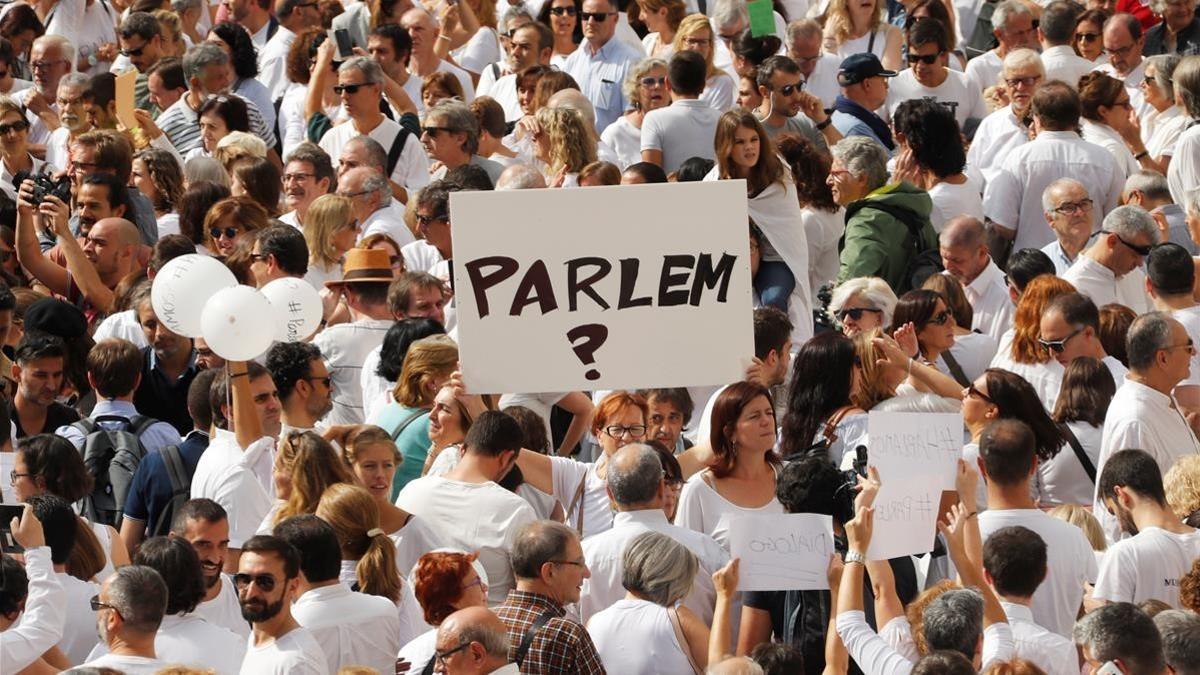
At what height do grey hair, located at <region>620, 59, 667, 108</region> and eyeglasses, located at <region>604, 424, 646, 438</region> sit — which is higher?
eyeglasses, located at <region>604, 424, 646, 438</region>

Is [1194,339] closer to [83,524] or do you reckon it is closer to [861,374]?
[861,374]

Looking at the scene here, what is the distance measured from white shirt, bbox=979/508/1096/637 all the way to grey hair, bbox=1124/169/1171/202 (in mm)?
4140

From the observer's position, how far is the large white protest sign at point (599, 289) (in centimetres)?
836

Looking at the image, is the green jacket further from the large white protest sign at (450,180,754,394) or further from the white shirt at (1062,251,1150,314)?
the large white protest sign at (450,180,754,394)

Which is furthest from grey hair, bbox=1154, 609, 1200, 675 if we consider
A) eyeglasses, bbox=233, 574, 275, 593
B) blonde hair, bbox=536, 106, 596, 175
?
blonde hair, bbox=536, 106, 596, 175

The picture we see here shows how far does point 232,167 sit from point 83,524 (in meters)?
4.87

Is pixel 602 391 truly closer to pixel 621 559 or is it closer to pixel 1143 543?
pixel 621 559

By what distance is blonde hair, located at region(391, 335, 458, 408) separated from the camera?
9094mm

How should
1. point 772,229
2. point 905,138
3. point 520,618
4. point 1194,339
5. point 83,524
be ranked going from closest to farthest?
point 520,618
point 83,524
point 1194,339
point 772,229
point 905,138

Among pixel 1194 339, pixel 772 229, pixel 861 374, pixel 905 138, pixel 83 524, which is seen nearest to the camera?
pixel 83 524

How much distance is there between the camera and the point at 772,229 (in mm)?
10867

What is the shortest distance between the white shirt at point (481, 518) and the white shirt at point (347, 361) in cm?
192

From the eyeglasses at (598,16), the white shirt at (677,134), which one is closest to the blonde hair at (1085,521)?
the white shirt at (677,134)

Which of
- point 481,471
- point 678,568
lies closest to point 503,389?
point 481,471
